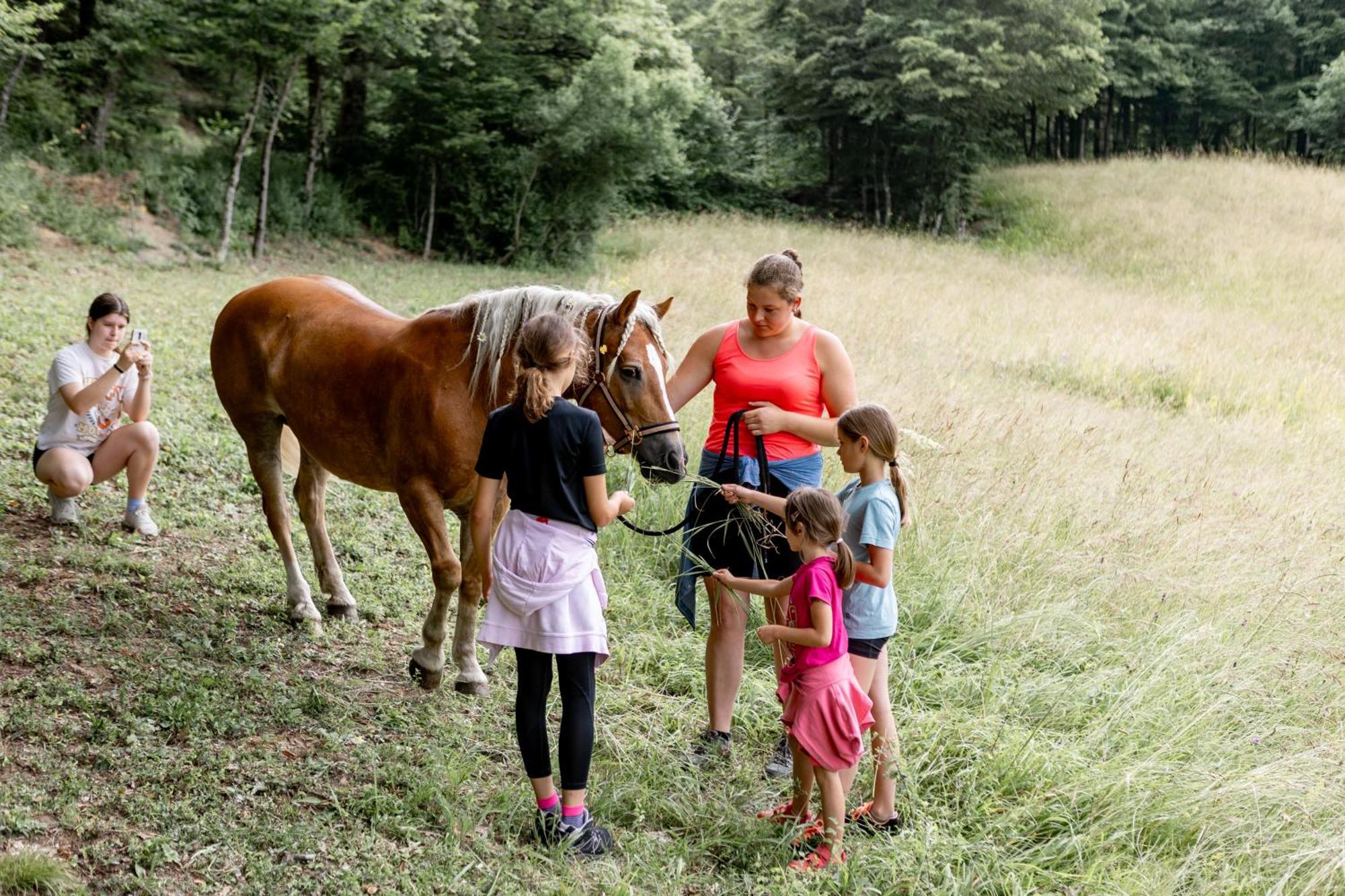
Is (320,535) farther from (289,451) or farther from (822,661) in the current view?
(822,661)

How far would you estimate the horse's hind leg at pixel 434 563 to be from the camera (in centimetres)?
429

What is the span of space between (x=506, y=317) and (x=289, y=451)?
2.12 metres

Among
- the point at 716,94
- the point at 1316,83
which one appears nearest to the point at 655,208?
the point at 716,94

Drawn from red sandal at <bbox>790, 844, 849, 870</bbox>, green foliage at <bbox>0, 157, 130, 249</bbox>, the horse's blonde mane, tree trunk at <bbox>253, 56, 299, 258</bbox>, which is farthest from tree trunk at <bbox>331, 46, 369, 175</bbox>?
A: red sandal at <bbox>790, 844, 849, 870</bbox>

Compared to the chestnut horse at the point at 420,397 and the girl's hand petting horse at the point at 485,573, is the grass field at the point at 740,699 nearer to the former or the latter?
the chestnut horse at the point at 420,397

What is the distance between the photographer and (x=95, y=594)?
15.8 ft

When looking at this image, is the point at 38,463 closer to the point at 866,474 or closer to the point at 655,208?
the point at 866,474

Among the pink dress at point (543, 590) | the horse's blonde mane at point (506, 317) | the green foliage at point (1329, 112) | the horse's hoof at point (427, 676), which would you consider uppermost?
the green foliage at point (1329, 112)

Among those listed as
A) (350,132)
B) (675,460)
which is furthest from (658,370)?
(350,132)

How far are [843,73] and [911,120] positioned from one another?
10.4 ft

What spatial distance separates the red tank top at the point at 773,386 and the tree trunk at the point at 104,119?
16.9m

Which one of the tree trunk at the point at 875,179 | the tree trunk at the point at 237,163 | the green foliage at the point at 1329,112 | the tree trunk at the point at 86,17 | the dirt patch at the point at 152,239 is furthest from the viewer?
the tree trunk at the point at 875,179

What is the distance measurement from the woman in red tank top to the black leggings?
0.86m

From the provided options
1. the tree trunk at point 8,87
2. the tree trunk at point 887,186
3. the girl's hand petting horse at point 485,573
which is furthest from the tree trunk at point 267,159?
the tree trunk at point 887,186
